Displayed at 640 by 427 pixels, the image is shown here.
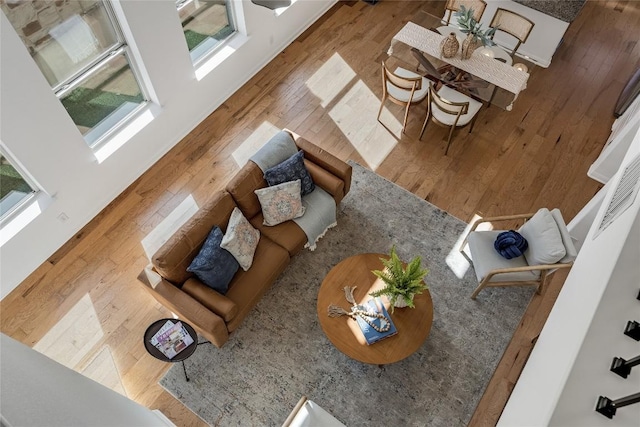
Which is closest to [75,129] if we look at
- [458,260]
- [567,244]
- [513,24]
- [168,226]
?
[168,226]

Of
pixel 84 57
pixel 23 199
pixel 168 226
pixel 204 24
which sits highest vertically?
pixel 84 57

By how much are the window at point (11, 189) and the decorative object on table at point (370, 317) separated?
2.97m

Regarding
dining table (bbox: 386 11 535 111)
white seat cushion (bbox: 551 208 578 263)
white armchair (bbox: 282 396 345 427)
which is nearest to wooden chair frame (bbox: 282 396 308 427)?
white armchair (bbox: 282 396 345 427)

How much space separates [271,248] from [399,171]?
192 cm

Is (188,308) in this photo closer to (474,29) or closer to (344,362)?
(344,362)

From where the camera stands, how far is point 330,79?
6336 millimetres

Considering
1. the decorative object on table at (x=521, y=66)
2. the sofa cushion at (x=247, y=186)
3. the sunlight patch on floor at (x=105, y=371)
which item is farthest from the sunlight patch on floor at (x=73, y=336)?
the decorative object on table at (x=521, y=66)

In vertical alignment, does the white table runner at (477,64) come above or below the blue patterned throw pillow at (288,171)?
above

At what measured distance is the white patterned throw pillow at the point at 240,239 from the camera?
13.7 ft

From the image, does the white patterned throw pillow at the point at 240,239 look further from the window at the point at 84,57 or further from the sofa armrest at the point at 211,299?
the window at the point at 84,57

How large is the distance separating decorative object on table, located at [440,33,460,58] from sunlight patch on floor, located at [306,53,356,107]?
136cm

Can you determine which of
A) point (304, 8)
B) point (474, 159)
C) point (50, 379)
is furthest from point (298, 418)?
point (304, 8)

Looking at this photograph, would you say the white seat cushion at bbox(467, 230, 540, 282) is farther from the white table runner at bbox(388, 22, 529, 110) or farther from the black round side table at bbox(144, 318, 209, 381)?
the black round side table at bbox(144, 318, 209, 381)

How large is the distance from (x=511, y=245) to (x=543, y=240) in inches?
11.0
